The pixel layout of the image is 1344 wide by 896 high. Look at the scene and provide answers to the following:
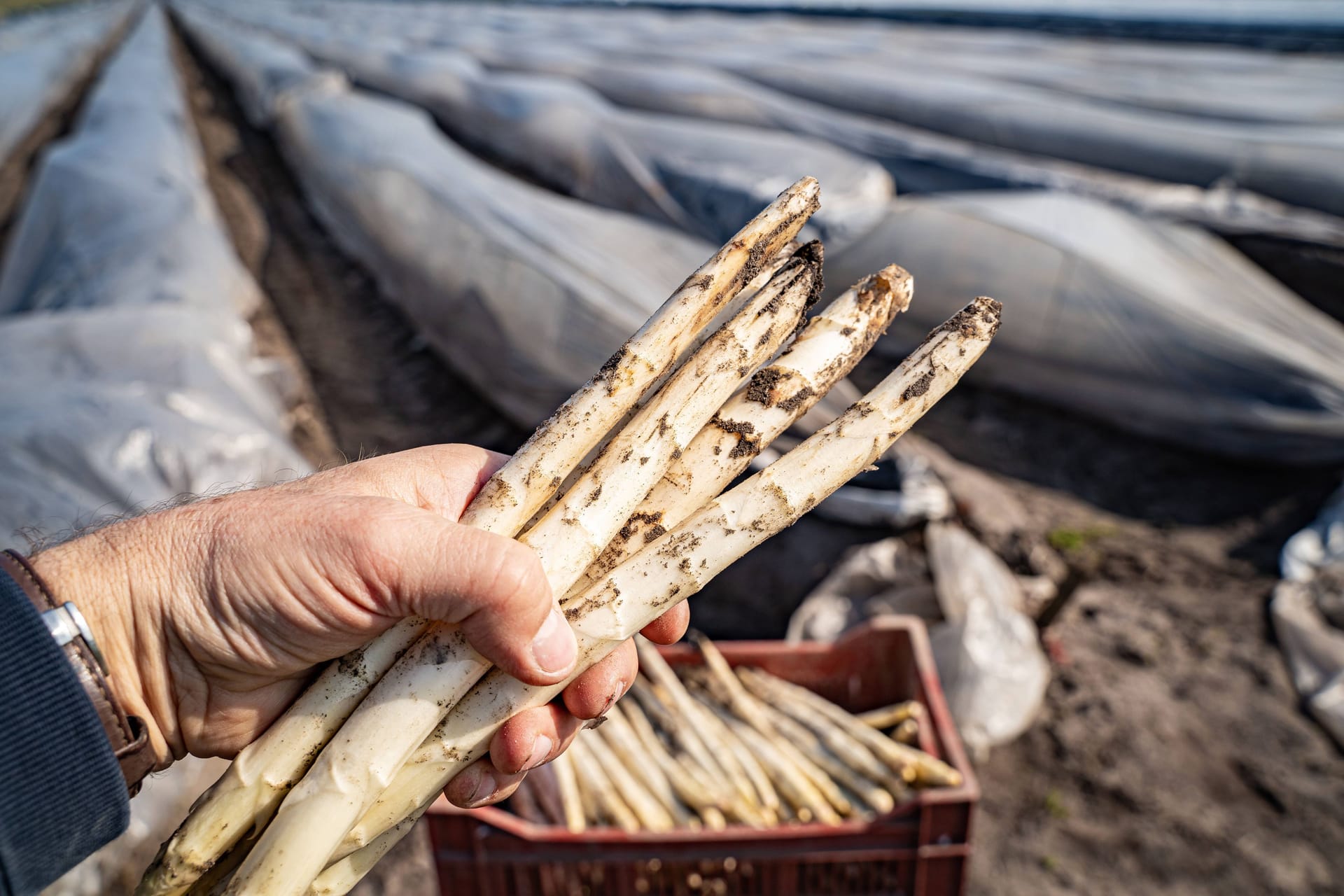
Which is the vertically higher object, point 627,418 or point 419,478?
point 627,418

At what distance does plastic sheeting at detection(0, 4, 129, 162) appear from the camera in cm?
1196

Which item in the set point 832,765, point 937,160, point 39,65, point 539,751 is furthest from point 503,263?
point 39,65

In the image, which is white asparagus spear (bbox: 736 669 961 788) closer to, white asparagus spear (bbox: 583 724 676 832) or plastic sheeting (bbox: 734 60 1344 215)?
white asparagus spear (bbox: 583 724 676 832)

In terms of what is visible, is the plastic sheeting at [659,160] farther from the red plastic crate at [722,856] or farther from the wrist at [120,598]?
the wrist at [120,598]

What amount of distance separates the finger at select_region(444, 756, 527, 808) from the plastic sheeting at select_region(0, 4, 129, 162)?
1380 centimetres

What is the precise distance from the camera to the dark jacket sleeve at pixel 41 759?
101 cm

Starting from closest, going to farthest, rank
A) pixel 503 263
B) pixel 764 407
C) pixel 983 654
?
pixel 764 407 → pixel 983 654 → pixel 503 263

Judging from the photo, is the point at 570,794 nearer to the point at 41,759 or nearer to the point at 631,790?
the point at 631,790

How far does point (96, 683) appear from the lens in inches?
43.5

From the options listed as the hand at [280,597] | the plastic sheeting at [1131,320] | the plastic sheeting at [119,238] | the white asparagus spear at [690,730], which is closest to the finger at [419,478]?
the hand at [280,597]

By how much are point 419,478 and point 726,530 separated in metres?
0.54

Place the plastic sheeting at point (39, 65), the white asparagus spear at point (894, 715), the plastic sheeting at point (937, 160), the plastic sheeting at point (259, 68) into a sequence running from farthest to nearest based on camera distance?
1. the plastic sheeting at point (39, 65)
2. the plastic sheeting at point (259, 68)
3. the plastic sheeting at point (937, 160)
4. the white asparagus spear at point (894, 715)

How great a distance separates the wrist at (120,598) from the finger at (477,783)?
1.52 ft

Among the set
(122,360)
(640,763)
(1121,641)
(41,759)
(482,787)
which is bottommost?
(1121,641)
